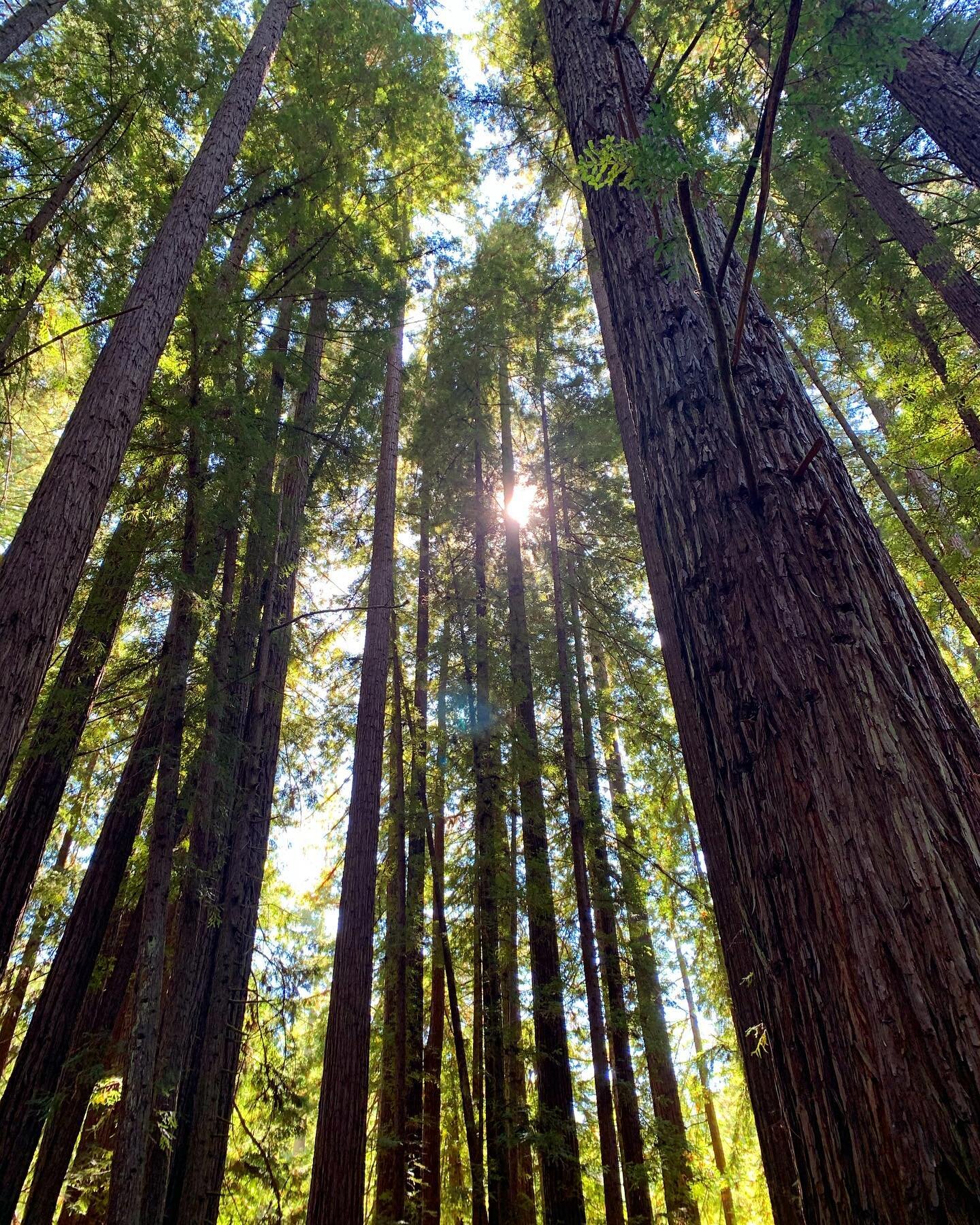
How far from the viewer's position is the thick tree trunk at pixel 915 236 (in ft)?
18.6

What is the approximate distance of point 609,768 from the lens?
9.66m

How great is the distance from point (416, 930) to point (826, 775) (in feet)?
26.0

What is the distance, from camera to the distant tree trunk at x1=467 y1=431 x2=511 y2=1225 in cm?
635

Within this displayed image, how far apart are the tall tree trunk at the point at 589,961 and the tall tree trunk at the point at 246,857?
336cm

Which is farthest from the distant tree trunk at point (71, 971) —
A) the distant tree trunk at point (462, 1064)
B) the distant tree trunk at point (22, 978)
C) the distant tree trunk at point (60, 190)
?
the distant tree trunk at point (462, 1064)

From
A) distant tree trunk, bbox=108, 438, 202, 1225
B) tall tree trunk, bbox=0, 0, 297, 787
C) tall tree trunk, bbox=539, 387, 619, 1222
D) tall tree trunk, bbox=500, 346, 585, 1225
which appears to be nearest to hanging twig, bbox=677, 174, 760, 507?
tall tree trunk, bbox=0, 0, 297, 787

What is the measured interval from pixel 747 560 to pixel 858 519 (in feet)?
1.08

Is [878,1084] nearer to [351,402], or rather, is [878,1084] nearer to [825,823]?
[825,823]

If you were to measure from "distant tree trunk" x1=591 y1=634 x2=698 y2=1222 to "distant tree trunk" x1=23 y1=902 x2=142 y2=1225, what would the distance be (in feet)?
17.0

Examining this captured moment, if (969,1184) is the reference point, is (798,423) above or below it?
above

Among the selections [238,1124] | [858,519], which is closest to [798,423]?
[858,519]

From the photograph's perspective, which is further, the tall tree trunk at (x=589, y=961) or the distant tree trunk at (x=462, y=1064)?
the distant tree trunk at (x=462, y=1064)

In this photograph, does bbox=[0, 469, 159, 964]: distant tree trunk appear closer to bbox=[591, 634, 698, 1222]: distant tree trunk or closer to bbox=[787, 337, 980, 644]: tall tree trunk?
bbox=[591, 634, 698, 1222]: distant tree trunk

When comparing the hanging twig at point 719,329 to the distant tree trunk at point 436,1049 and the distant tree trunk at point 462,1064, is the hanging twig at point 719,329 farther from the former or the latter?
the distant tree trunk at point 462,1064
